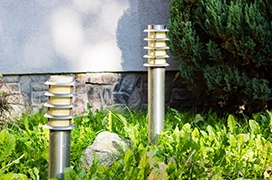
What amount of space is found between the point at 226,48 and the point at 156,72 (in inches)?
49.2

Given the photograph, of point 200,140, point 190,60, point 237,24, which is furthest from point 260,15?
point 200,140

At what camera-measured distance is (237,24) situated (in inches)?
186


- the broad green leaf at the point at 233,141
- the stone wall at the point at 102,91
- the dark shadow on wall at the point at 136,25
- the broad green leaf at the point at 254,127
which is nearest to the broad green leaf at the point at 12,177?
the broad green leaf at the point at 233,141

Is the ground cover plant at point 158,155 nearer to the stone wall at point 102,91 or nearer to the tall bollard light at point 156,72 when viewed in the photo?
the tall bollard light at point 156,72

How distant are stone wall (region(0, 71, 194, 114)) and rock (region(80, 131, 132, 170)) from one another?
162cm

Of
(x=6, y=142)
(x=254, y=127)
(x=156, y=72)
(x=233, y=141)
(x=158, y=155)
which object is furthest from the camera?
(x=254, y=127)

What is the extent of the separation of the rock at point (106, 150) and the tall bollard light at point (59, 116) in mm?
832

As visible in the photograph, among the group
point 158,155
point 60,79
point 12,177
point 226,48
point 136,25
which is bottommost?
point 12,177

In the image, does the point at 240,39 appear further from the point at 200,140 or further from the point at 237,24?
the point at 200,140

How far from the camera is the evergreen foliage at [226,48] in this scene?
4738mm

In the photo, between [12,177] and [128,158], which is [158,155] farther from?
[12,177]

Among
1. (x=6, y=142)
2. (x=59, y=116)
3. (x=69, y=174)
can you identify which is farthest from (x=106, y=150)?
(x=59, y=116)

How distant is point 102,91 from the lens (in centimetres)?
575

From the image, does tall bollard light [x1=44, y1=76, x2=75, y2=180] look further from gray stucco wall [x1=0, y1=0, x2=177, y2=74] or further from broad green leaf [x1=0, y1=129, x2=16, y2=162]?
gray stucco wall [x1=0, y1=0, x2=177, y2=74]
